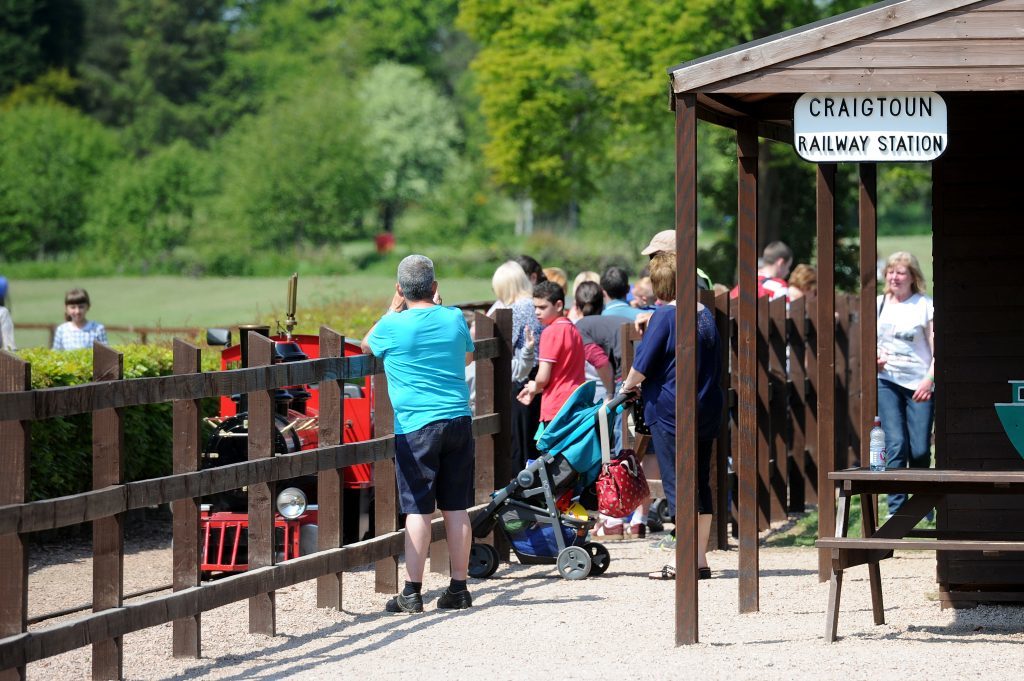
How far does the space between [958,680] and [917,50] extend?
272 cm

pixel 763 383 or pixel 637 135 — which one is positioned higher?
pixel 637 135

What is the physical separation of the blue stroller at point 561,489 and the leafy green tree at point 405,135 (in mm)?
71971

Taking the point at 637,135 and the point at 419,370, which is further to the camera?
the point at 637,135

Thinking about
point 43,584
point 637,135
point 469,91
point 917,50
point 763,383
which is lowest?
point 43,584

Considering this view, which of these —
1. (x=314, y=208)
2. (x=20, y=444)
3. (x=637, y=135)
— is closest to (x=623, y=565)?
(x=20, y=444)

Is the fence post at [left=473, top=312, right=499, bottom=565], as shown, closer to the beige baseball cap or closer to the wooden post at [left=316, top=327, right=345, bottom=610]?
the beige baseball cap

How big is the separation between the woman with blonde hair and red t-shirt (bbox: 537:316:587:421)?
0.40 metres

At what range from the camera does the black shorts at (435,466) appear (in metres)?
7.70

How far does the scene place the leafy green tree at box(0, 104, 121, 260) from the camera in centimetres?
6469

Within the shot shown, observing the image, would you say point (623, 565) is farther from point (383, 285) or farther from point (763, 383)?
point (383, 285)

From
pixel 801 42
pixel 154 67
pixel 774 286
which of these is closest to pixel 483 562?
pixel 801 42

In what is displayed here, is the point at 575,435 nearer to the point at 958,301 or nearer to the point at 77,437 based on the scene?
the point at 958,301

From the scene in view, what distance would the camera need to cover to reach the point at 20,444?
5.60 m

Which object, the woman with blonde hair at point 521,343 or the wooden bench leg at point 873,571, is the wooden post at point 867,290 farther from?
the woman with blonde hair at point 521,343
